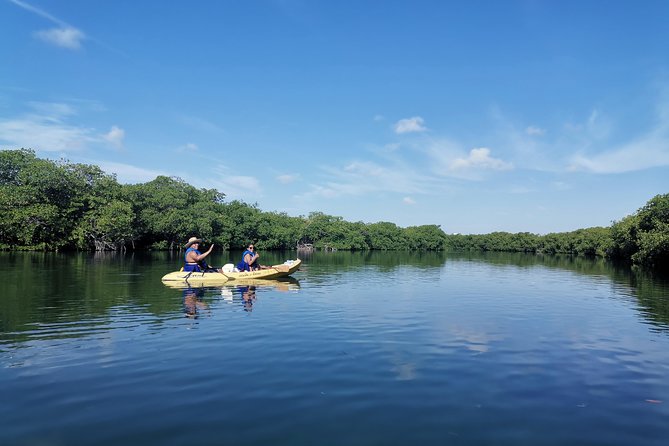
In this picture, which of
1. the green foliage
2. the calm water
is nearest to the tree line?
the green foliage

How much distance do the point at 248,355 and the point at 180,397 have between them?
261 centimetres

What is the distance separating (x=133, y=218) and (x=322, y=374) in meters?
59.5

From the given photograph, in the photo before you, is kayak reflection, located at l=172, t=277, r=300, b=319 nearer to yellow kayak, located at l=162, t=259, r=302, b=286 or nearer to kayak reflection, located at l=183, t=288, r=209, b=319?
kayak reflection, located at l=183, t=288, r=209, b=319

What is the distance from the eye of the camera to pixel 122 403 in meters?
6.67

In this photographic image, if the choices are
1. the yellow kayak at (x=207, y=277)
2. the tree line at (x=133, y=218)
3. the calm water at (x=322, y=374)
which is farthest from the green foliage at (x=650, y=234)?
the yellow kayak at (x=207, y=277)

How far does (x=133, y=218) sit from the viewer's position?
200 feet

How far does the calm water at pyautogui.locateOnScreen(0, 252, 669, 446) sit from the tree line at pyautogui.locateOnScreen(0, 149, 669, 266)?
42.4m

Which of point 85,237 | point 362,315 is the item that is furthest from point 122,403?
point 85,237

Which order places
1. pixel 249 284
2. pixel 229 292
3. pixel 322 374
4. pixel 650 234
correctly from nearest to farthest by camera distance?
pixel 322 374 < pixel 229 292 < pixel 249 284 < pixel 650 234

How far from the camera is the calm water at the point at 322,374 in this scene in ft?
19.4

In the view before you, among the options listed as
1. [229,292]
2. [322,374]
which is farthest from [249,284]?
[322,374]

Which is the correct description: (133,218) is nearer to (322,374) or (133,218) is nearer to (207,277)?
(207,277)

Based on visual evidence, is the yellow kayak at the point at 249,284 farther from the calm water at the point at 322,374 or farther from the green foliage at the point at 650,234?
the green foliage at the point at 650,234

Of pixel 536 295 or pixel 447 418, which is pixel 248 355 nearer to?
pixel 447 418
